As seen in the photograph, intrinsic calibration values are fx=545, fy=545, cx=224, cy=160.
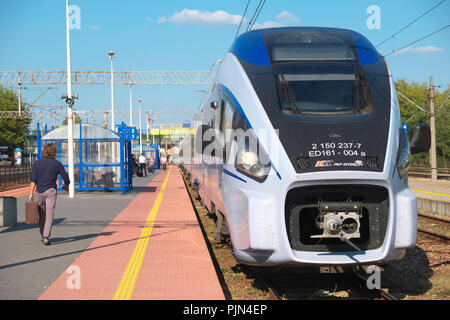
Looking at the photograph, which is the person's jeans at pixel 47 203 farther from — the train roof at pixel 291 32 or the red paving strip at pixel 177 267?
the train roof at pixel 291 32

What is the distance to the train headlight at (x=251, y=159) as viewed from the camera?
6219 millimetres

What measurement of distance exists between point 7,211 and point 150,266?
5508mm

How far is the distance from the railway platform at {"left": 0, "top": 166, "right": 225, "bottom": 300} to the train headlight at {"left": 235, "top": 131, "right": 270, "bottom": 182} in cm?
146

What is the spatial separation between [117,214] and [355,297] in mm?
8575

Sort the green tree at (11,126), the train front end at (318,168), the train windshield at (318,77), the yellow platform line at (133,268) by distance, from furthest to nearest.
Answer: the green tree at (11,126) → the train windshield at (318,77) → the yellow platform line at (133,268) → the train front end at (318,168)

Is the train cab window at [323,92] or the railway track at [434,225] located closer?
the train cab window at [323,92]

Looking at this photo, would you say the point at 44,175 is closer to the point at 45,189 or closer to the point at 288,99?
the point at 45,189

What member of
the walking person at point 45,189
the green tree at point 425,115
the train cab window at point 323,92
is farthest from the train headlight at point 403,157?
the green tree at point 425,115

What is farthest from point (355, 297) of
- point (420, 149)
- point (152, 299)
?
point (152, 299)

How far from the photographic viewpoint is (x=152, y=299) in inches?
240

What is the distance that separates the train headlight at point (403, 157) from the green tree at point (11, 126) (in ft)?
238

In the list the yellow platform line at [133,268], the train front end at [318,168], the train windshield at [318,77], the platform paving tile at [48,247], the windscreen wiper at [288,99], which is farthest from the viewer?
the platform paving tile at [48,247]

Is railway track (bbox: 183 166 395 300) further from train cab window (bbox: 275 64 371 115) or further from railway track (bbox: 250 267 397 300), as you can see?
train cab window (bbox: 275 64 371 115)
